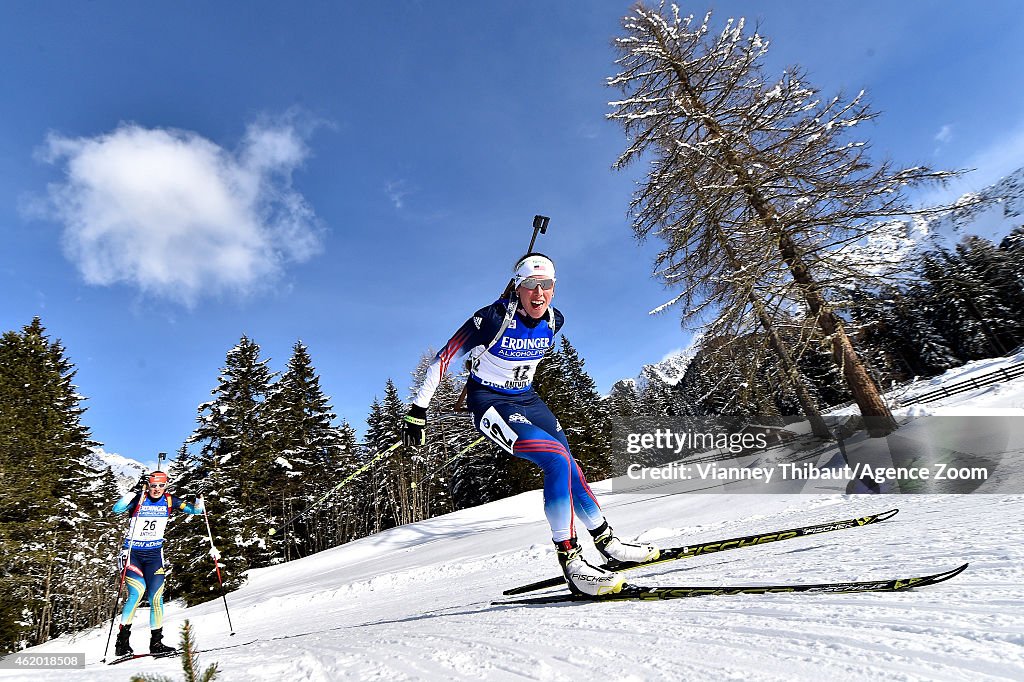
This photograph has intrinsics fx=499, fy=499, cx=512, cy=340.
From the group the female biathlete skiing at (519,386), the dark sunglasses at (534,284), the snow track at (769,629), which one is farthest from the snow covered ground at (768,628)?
the dark sunglasses at (534,284)

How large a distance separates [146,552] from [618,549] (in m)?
6.20

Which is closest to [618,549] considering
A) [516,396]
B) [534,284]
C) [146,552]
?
[516,396]

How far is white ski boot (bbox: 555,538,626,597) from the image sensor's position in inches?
122

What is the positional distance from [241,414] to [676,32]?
87.8 feet

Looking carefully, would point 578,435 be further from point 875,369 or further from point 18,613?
point 18,613

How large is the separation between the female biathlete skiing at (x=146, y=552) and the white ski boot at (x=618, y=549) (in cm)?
571

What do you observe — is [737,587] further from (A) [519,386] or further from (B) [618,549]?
(A) [519,386]

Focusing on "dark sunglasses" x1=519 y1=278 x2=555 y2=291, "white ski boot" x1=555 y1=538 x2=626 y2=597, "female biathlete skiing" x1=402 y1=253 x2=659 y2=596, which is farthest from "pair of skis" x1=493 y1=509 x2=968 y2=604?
"dark sunglasses" x1=519 y1=278 x2=555 y2=291

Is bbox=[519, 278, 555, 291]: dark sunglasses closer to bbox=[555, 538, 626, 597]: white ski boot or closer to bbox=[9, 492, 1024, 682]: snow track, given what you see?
bbox=[555, 538, 626, 597]: white ski boot

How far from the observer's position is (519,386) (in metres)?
3.85

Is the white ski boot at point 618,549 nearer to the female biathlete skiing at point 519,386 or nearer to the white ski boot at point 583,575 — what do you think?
the female biathlete skiing at point 519,386

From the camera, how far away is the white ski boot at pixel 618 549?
11.9 feet

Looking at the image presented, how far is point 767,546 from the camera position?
373cm

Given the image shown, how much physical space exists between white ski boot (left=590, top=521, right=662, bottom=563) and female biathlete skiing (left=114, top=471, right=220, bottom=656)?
5.71 meters
